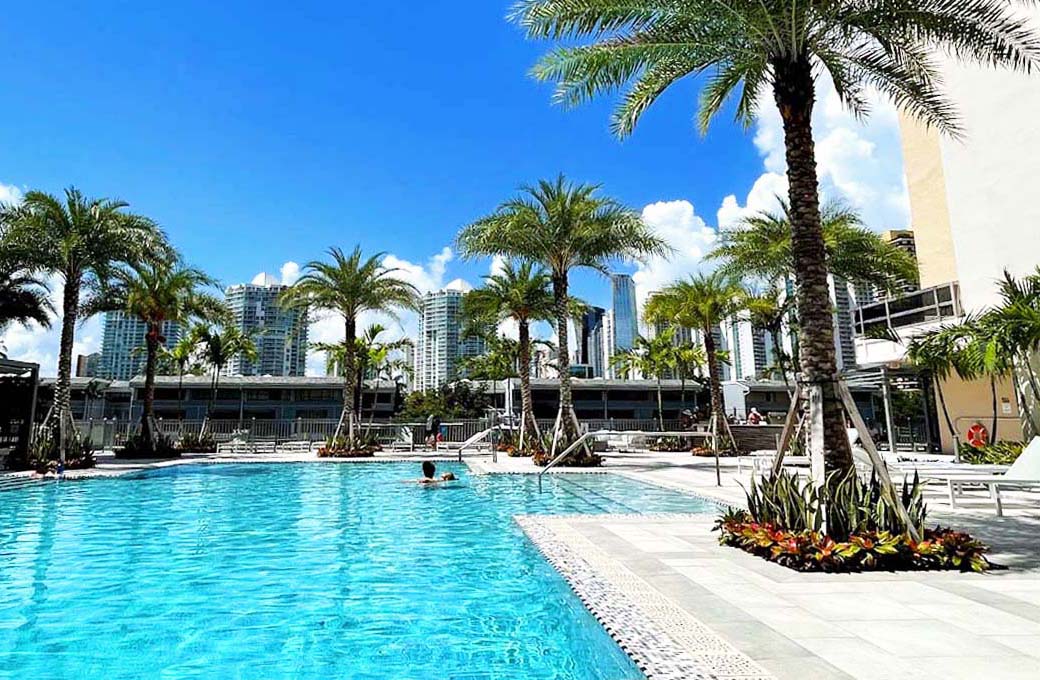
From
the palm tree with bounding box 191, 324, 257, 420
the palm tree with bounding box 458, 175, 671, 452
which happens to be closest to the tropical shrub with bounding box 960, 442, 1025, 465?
the palm tree with bounding box 458, 175, 671, 452

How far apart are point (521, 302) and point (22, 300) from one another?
17.3 metres

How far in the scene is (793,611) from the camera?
453cm

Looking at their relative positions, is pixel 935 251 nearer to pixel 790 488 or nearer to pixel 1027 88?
pixel 1027 88

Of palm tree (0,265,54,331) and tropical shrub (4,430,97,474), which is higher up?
palm tree (0,265,54,331)

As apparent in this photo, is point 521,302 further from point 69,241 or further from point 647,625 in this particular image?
point 647,625

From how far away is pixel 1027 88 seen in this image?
656 inches

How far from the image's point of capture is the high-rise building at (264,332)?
41.1m

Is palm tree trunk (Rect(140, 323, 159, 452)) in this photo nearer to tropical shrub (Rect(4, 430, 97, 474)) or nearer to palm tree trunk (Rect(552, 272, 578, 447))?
tropical shrub (Rect(4, 430, 97, 474))

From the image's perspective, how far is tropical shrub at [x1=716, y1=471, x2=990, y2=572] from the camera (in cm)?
582

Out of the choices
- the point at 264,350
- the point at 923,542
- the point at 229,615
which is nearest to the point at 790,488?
the point at 923,542

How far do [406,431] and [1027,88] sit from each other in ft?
90.6

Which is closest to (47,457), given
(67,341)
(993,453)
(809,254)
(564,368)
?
(67,341)

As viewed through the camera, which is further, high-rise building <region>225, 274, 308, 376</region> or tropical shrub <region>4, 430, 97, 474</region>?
high-rise building <region>225, 274, 308, 376</region>

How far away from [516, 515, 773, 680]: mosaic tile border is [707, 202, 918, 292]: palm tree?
15916 millimetres
